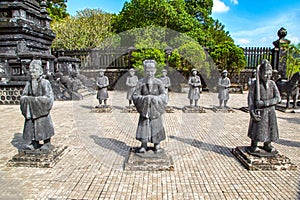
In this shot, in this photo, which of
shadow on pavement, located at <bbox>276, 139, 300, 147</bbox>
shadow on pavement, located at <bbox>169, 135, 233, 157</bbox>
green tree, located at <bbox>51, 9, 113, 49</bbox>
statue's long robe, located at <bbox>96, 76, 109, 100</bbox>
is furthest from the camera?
green tree, located at <bbox>51, 9, 113, 49</bbox>

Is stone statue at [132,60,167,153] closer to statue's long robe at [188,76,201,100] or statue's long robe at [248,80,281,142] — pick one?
statue's long robe at [248,80,281,142]

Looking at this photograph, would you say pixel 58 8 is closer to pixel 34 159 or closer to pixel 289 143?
pixel 34 159

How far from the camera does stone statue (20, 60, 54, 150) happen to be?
4845 millimetres

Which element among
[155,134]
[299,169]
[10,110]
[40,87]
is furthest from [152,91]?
[10,110]

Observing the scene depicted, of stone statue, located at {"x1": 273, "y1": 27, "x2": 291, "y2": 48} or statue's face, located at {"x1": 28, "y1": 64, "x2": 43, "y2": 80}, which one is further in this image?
stone statue, located at {"x1": 273, "y1": 27, "x2": 291, "y2": 48}

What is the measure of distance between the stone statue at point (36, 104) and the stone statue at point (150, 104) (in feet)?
6.05

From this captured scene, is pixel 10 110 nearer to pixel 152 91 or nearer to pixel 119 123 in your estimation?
pixel 119 123

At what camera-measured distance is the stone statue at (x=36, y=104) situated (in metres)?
4.84

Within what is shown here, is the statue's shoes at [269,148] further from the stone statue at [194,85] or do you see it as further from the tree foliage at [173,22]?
the tree foliage at [173,22]

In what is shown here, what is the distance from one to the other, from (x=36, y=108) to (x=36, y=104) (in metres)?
0.09

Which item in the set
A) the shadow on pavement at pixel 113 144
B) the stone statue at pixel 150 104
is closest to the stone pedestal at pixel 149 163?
the stone statue at pixel 150 104

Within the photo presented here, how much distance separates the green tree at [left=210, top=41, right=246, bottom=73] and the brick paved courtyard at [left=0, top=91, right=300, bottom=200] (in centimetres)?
1051

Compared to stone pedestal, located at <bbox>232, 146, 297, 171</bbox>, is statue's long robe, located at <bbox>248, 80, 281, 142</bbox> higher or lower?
higher

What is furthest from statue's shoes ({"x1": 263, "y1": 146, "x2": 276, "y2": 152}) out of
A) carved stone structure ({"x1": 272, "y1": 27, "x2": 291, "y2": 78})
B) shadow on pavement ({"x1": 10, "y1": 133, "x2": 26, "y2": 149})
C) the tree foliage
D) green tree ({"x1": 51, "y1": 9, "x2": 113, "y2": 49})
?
green tree ({"x1": 51, "y1": 9, "x2": 113, "y2": 49})
